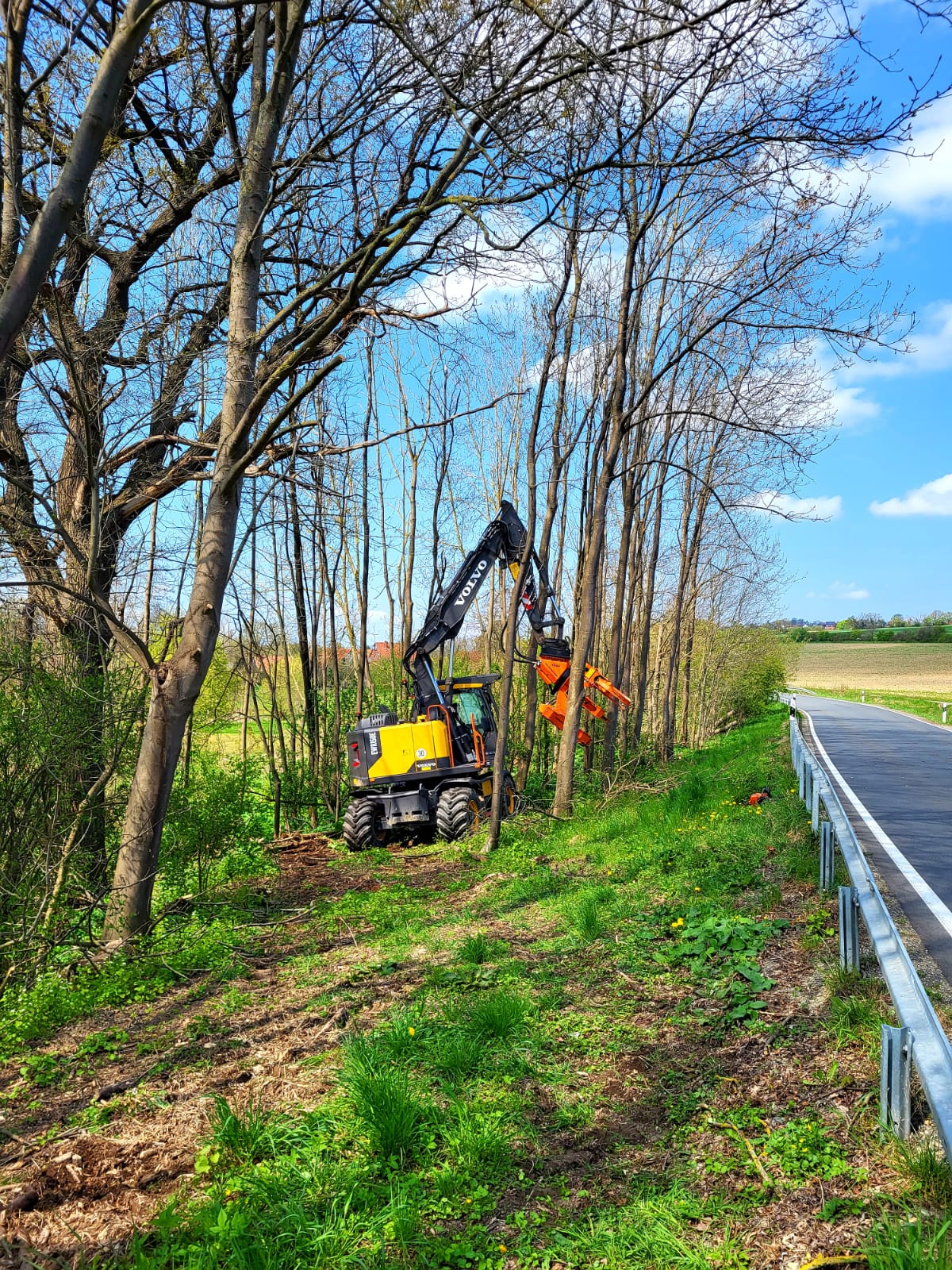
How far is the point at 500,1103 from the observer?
12.6 feet

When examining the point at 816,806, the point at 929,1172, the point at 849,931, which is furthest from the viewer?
the point at 816,806

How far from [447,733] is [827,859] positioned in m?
7.96

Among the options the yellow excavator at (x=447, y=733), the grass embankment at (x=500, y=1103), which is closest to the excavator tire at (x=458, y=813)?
the yellow excavator at (x=447, y=733)

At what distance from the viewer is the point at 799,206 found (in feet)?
24.2

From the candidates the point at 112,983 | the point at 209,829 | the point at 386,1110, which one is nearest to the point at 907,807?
the point at 209,829

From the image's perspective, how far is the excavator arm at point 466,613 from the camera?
44.7ft

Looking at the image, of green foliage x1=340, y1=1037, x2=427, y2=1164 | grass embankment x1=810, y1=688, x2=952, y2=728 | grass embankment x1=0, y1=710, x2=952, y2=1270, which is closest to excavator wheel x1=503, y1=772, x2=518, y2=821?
grass embankment x1=0, y1=710, x2=952, y2=1270

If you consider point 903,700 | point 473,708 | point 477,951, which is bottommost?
point 903,700

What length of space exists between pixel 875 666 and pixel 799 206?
3127 inches

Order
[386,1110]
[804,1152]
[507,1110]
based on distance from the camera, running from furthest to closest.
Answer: [507,1110], [386,1110], [804,1152]

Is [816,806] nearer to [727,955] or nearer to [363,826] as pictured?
[727,955]

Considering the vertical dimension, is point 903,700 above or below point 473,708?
below

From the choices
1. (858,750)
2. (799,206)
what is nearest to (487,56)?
(799,206)

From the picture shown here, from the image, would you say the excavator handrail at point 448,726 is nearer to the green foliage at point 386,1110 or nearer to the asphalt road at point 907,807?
the asphalt road at point 907,807
